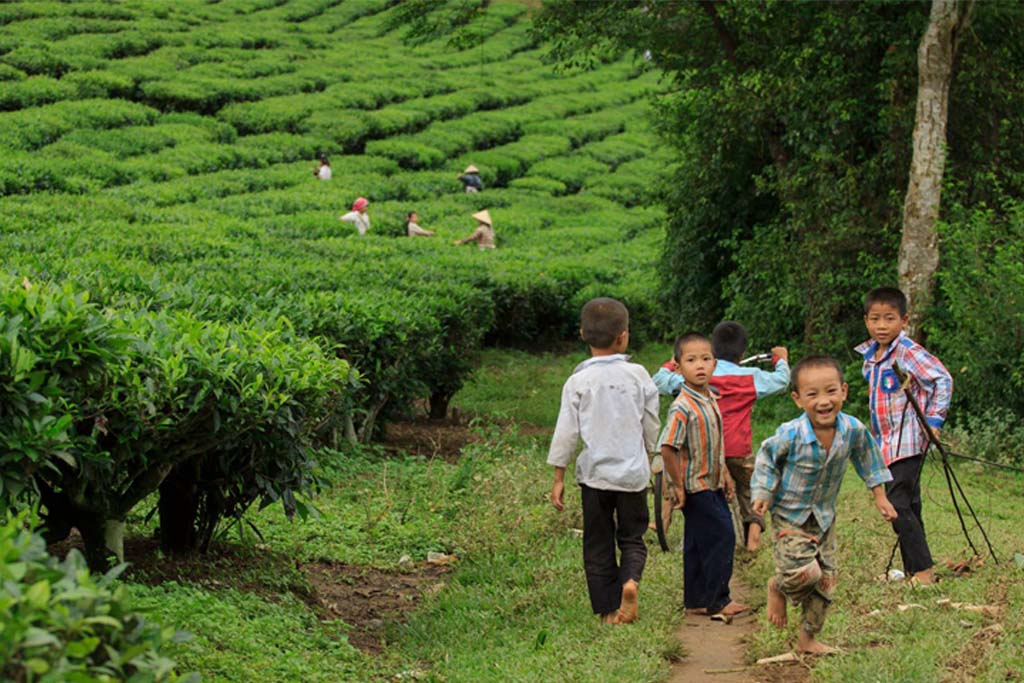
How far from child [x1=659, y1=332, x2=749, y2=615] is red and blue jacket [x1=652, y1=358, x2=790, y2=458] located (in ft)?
2.87

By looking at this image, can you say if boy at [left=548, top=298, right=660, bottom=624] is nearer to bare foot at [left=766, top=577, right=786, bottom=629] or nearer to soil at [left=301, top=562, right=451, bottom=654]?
bare foot at [left=766, top=577, right=786, bottom=629]

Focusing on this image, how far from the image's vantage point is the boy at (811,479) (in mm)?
5363

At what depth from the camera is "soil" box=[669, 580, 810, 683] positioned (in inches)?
211

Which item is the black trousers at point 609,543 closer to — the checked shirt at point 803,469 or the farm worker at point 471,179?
the checked shirt at point 803,469

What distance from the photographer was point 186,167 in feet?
87.9

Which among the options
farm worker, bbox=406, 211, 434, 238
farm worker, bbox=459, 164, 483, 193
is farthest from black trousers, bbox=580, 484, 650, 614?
farm worker, bbox=459, 164, 483, 193

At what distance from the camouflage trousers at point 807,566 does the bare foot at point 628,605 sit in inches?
28.8

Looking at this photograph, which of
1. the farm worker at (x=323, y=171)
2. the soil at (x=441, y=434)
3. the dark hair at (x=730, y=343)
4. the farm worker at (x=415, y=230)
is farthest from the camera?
the farm worker at (x=323, y=171)

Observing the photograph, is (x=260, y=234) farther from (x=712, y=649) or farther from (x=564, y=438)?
(x=712, y=649)

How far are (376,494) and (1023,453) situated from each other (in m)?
5.24

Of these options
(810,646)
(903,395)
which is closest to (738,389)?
(903,395)

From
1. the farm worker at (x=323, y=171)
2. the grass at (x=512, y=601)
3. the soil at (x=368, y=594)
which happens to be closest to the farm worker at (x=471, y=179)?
the farm worker at (x=323, y=171)

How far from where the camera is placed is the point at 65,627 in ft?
7.80

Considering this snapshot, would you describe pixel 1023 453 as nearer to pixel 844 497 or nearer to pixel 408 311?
pixel 844 497
